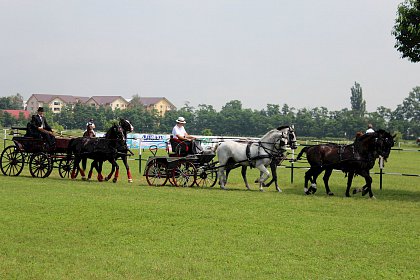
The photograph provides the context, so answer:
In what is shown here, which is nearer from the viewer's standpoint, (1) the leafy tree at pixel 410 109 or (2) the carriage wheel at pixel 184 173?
(2) the carriage wheel at pixel 184 173

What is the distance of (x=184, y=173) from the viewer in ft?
64.9

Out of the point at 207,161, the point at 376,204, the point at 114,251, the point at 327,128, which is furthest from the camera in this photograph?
the point at 327,128

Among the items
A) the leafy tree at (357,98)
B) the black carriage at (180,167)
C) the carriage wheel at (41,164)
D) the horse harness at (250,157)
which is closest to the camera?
the horse harness at (250,157)

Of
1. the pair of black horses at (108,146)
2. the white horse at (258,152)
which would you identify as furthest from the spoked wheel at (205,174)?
the pair of black horses at (108,146)

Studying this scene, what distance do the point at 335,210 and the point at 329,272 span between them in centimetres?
629

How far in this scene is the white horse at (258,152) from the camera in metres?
19.1

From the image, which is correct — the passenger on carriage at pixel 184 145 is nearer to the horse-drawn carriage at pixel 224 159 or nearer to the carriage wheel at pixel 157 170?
the horse-drawn carriage at pixel 224 159

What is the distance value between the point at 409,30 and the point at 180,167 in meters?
8.70

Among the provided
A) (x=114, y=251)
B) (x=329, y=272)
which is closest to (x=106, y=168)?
(x=114, y=251)

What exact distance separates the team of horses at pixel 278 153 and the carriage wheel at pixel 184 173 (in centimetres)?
91

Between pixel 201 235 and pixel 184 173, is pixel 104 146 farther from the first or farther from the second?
pixel 201 235

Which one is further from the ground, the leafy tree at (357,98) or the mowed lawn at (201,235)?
the leafy tree at (357,98)

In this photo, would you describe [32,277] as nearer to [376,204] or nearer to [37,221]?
[37,221]

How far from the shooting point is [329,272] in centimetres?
830
